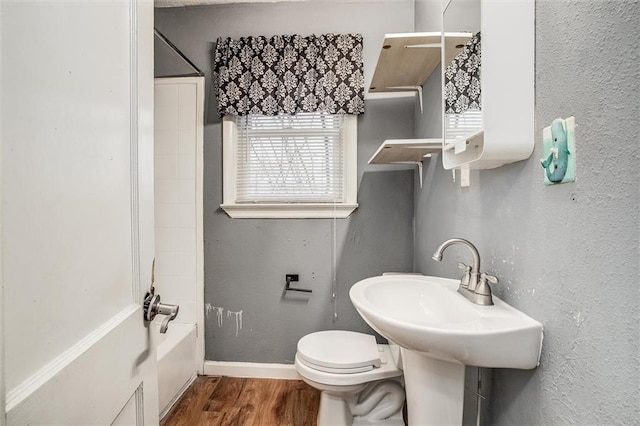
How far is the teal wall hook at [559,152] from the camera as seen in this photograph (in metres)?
0.71

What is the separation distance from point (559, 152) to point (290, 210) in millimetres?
1622

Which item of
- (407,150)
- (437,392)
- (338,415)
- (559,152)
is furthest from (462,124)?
(338,415)

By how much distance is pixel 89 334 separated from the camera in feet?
2.00

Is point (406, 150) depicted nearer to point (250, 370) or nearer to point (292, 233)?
point (292, 233)

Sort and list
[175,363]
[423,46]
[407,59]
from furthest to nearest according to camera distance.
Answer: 1. [175,363]
2. [407,59]
3. [423,46]

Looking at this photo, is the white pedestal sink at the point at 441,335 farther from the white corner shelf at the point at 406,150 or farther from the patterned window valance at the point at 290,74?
the patterned window valance at the point at 290,74

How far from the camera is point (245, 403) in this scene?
1906 millimetres

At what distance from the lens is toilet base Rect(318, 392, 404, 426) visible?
1553 millimetres

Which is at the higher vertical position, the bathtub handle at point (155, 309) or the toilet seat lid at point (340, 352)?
the bathtub handle at point (155, 309)

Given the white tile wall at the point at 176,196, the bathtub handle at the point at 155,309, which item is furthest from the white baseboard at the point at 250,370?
the bathtub handle at the point at 155,309

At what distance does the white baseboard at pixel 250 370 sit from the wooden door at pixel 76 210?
145 centimetres

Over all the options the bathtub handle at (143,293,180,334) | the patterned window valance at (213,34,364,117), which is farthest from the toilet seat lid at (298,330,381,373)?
the patterned window valance at (213,34,364,117)

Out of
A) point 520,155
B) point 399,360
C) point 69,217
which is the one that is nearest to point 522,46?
point 520,155

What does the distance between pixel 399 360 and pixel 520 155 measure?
1.11 m
